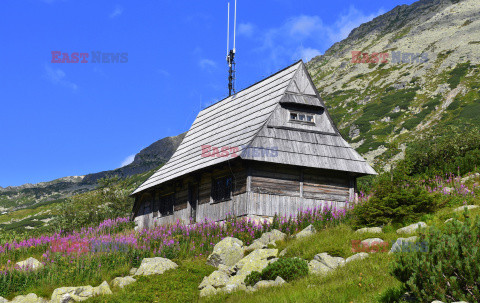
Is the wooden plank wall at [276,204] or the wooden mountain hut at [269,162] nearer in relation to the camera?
the wooden plank wall at [276,204]

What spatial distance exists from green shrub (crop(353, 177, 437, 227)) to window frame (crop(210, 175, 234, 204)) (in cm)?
720

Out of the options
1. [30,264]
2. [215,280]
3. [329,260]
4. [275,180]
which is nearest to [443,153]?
[275,180]

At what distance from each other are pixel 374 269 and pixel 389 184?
524 cm

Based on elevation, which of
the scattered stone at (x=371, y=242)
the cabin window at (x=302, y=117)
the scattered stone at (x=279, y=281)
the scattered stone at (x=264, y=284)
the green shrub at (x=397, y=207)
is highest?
the cabin window at (x=302, y=117)

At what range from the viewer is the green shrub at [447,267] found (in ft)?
19.9

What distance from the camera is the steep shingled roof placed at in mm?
18828

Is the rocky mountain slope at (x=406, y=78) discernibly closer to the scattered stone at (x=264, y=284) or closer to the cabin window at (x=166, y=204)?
the cabin window at (x=166, y=204)

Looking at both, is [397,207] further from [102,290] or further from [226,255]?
[102,290]

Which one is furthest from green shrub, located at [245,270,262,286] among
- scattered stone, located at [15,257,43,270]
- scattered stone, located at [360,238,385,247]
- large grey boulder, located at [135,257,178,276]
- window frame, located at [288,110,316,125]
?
window frame, located at [288,110,316,125]

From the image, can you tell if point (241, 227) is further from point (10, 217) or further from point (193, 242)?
point (10, 217)

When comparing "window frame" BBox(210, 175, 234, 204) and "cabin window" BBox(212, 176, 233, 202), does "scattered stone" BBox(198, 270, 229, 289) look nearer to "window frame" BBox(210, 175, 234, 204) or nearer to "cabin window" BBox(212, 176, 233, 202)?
"window frame" BBox(210, 175, 234, 204)

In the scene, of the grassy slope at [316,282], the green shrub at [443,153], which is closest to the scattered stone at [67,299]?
the grassy slope at [316,282]

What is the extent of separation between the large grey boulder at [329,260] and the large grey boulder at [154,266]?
4.13m

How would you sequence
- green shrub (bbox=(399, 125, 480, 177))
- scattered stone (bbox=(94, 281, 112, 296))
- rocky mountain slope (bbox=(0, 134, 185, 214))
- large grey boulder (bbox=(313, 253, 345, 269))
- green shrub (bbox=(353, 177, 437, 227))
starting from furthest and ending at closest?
1. rocky mountain slope (bbox=(0, 134, 185, 214))
2. green shrub (bbox=(399, 125, 480, 177))
3. green shrub (bbox=(353, 177, 437, 227))
4. scattered stone (bbox=(94, 281, 112, 296))
5. large grey boulder (bbox=(313, 253, 345, 269))
